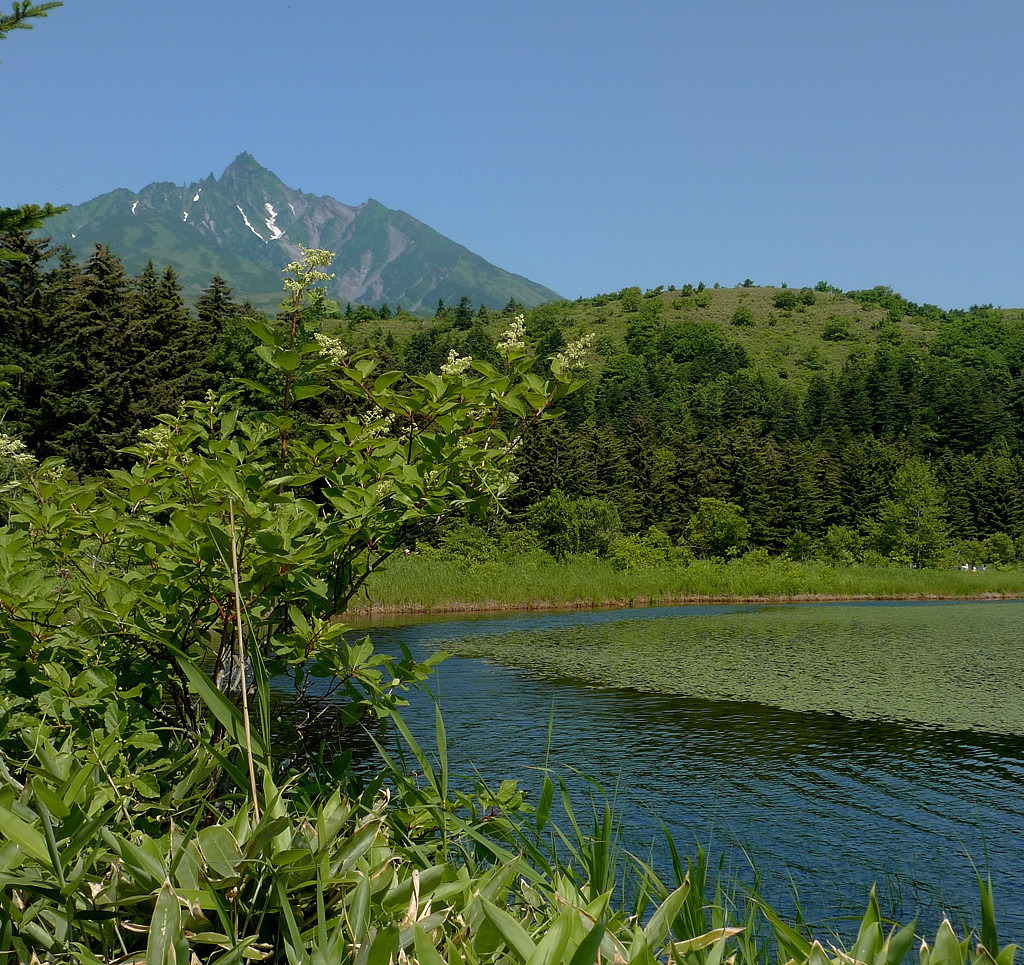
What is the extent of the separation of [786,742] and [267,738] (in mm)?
10324

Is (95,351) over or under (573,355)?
over

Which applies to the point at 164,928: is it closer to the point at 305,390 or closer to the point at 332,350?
the point at 305,390

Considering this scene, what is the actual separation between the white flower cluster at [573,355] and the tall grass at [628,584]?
21318 millimetres

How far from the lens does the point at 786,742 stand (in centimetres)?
1080

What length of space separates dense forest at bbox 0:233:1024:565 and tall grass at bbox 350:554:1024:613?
576cm

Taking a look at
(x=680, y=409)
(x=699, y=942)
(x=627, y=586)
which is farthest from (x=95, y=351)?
(x=680, y=409)

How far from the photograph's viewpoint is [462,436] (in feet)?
9.36

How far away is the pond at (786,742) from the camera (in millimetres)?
6500

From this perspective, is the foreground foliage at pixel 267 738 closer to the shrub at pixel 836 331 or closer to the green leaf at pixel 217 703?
the green leaf at pixel 217 703

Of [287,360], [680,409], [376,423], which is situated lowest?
[376,423]

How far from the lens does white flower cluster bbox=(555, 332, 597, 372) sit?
2.78 meters

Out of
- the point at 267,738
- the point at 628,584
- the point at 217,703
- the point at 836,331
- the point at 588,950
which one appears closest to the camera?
the point at 588,950

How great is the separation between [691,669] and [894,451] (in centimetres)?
4936

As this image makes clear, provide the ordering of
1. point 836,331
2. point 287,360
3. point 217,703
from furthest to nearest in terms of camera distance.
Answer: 1. point 836,331
2. point 287,360
3. point 217,703
